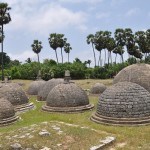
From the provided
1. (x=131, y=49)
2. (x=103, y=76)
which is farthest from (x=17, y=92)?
(x=131, y=49)

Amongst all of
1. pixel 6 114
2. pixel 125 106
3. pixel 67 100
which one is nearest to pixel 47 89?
pixel 67 100

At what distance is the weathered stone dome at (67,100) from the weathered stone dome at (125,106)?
4240 mm

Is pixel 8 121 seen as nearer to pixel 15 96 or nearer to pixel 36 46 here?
pixel 15 96

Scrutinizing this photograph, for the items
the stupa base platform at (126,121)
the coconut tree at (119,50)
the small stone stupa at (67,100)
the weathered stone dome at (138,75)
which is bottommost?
the stupa base platform at (126,121)

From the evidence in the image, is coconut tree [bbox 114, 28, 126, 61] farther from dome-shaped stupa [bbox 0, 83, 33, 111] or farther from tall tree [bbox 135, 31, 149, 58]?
dome-shaped stupa [bbox 0, 83, 33, 111]

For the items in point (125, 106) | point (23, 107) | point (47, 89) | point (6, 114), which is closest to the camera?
point (125, 106)

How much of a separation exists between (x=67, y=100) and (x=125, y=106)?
638 centimetres

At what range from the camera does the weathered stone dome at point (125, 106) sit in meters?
18.8

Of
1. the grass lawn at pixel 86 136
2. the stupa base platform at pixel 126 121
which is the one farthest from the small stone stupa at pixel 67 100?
the stupa base platform at pixel 126 121

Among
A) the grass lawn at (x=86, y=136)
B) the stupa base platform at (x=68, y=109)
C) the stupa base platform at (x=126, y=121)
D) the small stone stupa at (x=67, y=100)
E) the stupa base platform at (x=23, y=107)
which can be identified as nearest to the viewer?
the grass lawn at (x=86, y=136)

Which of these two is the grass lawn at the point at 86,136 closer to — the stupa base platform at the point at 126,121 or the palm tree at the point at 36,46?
the stupa base platform at the point at 126,121

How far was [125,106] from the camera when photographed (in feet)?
61.7

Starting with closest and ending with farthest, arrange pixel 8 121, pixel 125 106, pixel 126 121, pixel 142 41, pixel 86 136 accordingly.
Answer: pixel 86 136 < pixel 126 121 < pixel 125 106 < pixel 8 121 < pixel 142 41

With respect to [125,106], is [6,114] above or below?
below
